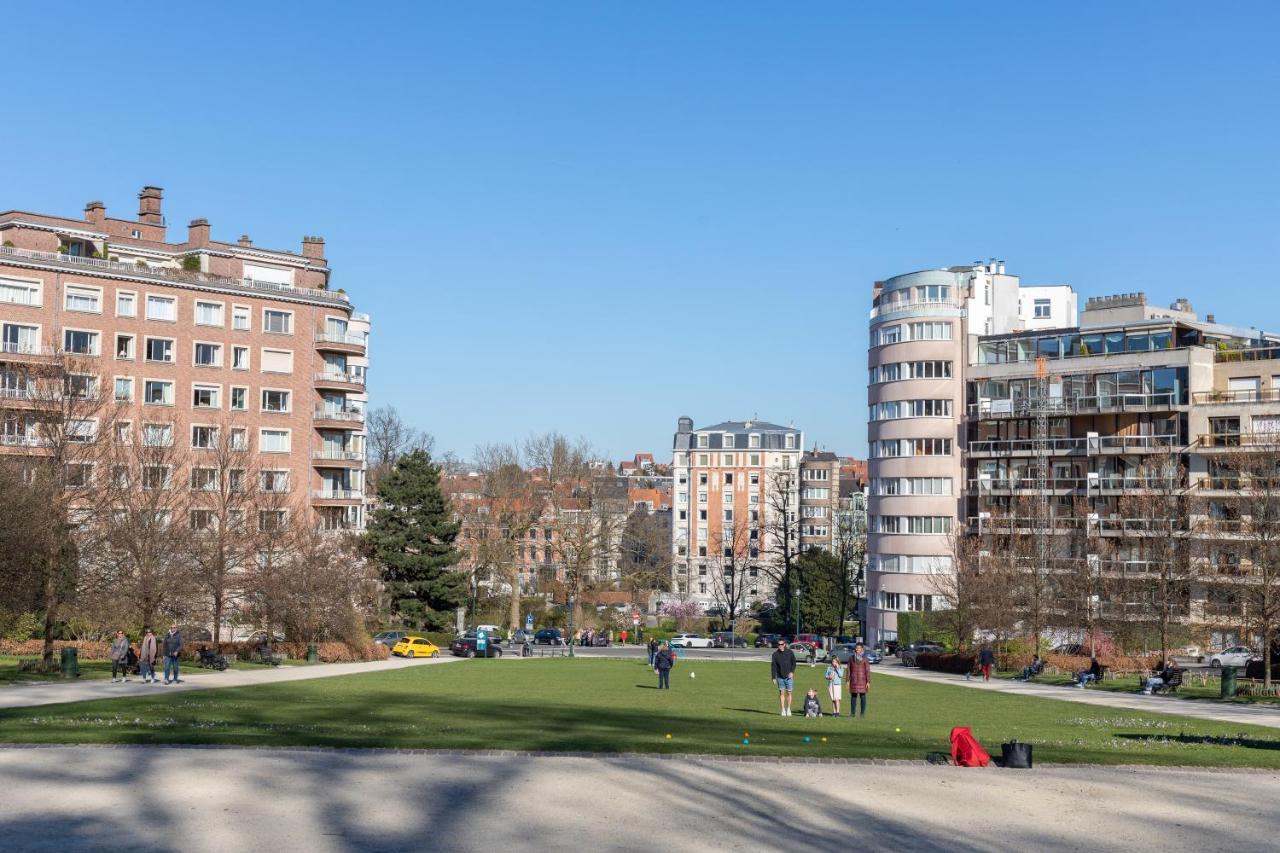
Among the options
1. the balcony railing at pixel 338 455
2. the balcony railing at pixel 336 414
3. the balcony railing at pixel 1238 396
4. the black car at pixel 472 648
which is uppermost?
the balcony railing at pixel 1238 396

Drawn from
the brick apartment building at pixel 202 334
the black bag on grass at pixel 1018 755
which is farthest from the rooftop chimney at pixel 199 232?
the black bag on grass at pixel 1018 755

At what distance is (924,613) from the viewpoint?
94.5 metres

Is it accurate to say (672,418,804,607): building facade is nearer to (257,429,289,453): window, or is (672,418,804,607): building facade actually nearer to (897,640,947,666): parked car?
(897,640,947,666): parked car

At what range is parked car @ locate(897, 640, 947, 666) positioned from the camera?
77375 millimetres

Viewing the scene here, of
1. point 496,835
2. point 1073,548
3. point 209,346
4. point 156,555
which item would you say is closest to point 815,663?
point 1073,548

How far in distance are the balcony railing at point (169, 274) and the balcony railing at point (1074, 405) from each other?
148 ft

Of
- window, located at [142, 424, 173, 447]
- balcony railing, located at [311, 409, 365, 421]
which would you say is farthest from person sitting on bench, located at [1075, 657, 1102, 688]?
balcony railing, located at [311, 409, 365, 421]

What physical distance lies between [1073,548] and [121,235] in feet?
210

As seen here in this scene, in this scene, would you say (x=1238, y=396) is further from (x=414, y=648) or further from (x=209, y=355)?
(x=209, y=355)

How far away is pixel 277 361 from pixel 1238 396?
60.9 meters

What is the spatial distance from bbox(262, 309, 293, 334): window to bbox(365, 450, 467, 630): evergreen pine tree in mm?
12738

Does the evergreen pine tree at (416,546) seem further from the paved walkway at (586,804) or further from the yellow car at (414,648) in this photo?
the paved walkway at (586,804)

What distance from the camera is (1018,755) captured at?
77.4 ft

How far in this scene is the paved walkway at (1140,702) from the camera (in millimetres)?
40406
